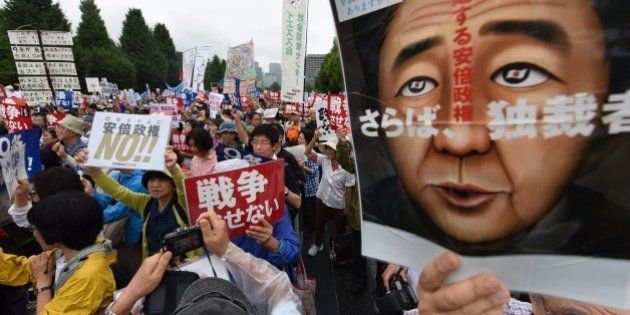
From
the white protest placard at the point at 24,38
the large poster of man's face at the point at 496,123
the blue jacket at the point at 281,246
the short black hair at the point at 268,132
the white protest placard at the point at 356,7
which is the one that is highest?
the white protest placard at the point at 24,38

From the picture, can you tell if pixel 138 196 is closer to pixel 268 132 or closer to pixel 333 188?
pixel 268 132

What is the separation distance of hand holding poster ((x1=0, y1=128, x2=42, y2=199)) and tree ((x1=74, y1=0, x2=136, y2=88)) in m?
46.6

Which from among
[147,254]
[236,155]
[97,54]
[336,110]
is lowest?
[147,254]

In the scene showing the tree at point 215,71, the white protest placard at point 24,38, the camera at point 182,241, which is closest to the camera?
the camera at point 182,241

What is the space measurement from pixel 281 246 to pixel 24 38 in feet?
35.7

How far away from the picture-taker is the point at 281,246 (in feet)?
7.68

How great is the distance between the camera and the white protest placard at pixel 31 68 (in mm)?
9797

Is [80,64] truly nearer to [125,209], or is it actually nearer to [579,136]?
[125,209]

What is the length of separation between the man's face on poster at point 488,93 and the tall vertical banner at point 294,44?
18.6ft

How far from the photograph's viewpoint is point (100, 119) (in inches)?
95.2

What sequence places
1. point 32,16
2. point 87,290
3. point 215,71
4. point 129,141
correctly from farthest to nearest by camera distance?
1. point 215,71
2. point 32,16
3. point 129,141
4. point 87,290

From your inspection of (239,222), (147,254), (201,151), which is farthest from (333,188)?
(239,222)

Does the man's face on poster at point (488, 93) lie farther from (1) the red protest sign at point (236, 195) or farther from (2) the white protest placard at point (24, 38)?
(2) the white protest placard at point (24, 38)

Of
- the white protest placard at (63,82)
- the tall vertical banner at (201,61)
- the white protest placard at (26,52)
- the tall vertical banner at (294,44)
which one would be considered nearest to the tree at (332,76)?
the tall vertical banner at (201,61)
